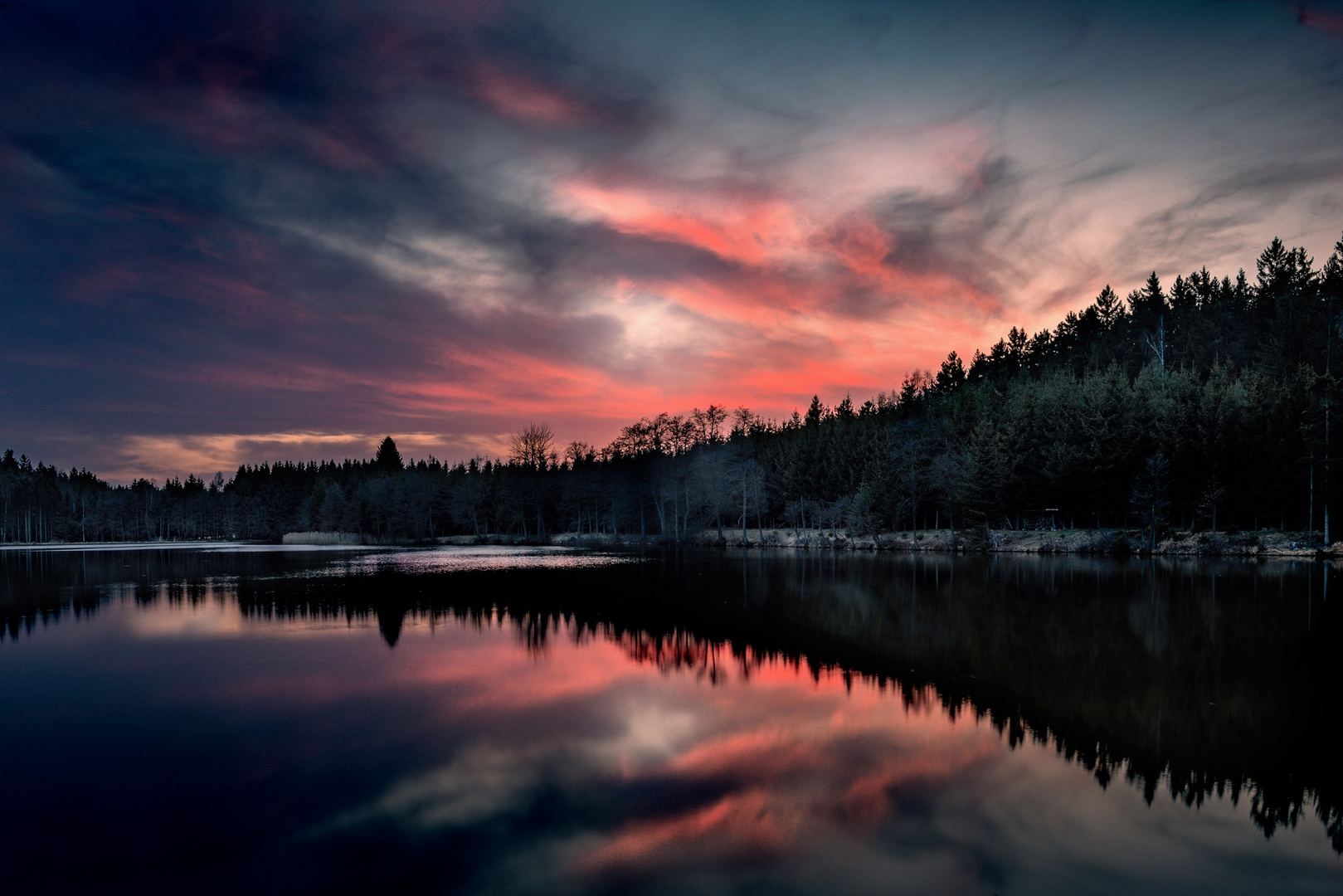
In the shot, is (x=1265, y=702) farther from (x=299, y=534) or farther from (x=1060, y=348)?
(x=299, y=534)

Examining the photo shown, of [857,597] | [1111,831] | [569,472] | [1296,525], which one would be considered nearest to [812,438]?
[569,472]

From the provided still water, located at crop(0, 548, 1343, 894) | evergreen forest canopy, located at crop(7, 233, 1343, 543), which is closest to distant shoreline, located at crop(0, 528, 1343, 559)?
evergreen forest canopy, located at crop(7, 233, 1343, 543)

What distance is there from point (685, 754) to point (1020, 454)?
65.6 m

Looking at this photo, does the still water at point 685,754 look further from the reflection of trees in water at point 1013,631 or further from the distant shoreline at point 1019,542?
the distant shoreline at point 1019,542

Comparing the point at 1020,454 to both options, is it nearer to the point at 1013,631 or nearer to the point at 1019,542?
the point at 1019,542

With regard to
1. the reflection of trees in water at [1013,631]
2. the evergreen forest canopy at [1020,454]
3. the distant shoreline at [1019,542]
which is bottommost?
the distant shoreline at [1019,542]

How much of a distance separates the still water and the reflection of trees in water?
0.12m

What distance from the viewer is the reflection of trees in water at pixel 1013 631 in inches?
428

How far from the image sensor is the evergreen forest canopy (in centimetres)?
5734

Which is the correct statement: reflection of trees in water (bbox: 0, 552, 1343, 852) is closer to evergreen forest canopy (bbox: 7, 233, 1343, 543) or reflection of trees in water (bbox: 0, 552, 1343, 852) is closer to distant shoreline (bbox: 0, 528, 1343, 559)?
distant shoreline (bbox: 0, 528, 1343, 559)

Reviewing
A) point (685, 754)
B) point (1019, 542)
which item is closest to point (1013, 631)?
point (685, 754)

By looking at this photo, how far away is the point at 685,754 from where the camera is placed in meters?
11.1

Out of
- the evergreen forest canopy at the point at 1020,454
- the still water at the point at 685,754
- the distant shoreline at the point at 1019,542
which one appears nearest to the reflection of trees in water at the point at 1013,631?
the still water at the point at 685,754

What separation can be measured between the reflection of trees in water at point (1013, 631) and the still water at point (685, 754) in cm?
12
